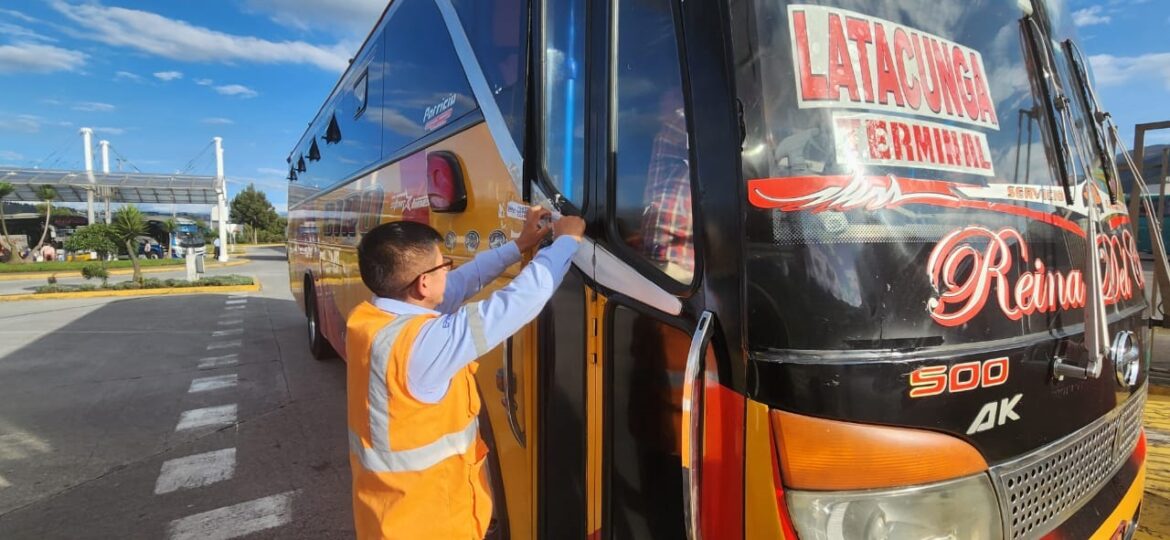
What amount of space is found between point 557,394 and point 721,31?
117 cm

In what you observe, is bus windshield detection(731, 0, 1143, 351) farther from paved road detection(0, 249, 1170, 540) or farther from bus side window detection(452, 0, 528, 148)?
paved road detection(0, 249, 1170, 540)

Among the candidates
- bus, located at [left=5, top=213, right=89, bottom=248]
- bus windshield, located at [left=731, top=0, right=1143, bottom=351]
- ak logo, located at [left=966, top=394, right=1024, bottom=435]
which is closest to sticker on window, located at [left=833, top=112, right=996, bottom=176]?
bus windshield, located at [left=731, top=0, right=1143, bottom=351]

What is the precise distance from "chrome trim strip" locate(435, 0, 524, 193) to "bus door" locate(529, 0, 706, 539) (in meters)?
0.23

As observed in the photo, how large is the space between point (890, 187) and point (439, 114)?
7.41 ft

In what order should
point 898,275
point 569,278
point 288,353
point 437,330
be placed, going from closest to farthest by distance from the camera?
point 898,275
point 437,330
point 569,278
point 288,353

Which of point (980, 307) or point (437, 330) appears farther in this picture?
point (437, 330)

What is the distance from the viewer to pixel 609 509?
5.53 feet

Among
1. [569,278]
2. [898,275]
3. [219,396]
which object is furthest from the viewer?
[219,396]

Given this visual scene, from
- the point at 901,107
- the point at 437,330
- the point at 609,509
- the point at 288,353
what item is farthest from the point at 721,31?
the point at 288,353

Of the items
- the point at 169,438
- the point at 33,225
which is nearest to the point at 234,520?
the point at 169,438

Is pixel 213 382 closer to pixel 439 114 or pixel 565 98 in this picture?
pixel 439 114

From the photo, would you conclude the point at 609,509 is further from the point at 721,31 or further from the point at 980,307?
the point at 721,31

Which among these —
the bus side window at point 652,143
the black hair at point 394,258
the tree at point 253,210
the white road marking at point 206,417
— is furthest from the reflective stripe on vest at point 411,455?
the tree at point 253,210

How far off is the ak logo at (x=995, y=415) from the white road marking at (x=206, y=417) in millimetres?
5748
